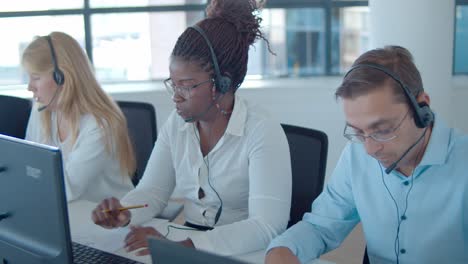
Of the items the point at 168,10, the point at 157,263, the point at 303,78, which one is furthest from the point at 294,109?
the point at 157,263

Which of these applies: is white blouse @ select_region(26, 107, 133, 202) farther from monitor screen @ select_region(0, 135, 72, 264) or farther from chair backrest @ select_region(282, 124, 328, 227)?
monitor screen @ select_region(0, 135, 72, 264)

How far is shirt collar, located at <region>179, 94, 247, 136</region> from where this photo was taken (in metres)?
1.89

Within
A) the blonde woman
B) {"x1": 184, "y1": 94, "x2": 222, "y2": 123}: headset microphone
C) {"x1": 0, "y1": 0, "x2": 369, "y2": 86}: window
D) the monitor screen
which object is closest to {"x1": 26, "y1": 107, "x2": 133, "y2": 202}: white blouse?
the blonde woman

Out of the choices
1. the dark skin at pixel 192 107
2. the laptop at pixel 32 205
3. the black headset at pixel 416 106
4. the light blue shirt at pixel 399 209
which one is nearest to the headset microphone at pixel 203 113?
the dark skin at pixel 192 107

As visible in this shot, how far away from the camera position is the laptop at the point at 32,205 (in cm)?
123

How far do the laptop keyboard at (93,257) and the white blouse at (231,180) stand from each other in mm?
204

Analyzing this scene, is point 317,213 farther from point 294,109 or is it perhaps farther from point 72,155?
point 294,109

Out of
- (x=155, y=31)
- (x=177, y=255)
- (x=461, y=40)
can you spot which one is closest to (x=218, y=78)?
(x=177, y=255)

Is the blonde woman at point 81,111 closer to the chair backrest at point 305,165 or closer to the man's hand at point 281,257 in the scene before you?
the chair backrest at point 305,165

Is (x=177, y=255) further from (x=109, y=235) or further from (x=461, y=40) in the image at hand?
(x=461, y=40)

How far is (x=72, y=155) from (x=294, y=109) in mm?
2160

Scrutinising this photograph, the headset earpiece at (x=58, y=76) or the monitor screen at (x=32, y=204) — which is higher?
the headset earpiece at (x=58, y=76)

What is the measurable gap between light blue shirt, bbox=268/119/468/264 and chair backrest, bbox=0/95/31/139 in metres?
1.50

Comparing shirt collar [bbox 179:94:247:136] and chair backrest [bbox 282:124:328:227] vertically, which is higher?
shirt collar [bbox 179:94:247:136]
